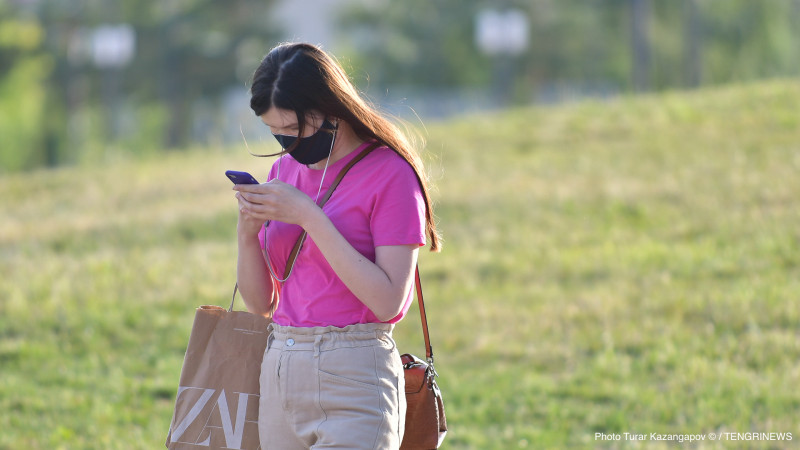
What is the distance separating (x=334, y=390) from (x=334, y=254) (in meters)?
0.36

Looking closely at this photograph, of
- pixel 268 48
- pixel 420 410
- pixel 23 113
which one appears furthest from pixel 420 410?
pixel 23 113

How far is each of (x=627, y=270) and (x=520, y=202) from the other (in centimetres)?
314

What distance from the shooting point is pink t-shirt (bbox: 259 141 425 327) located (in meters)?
2.52

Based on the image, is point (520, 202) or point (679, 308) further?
point (520, 202)

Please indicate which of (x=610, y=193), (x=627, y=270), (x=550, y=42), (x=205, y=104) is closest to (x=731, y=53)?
(x=550, y=42)

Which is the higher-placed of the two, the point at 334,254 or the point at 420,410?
the point at 334,254

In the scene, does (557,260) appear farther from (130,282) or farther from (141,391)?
(141,391)

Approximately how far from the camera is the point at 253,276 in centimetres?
283

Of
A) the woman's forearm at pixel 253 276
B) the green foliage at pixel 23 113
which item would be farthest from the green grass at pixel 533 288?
the green foliage at pixel 23 113

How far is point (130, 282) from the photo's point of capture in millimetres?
9320

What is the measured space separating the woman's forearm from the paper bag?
4.5 inches

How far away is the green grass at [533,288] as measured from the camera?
238 inches

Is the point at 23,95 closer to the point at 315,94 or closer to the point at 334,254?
the point at 315,94

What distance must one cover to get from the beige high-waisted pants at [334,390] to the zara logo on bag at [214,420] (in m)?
0.10
